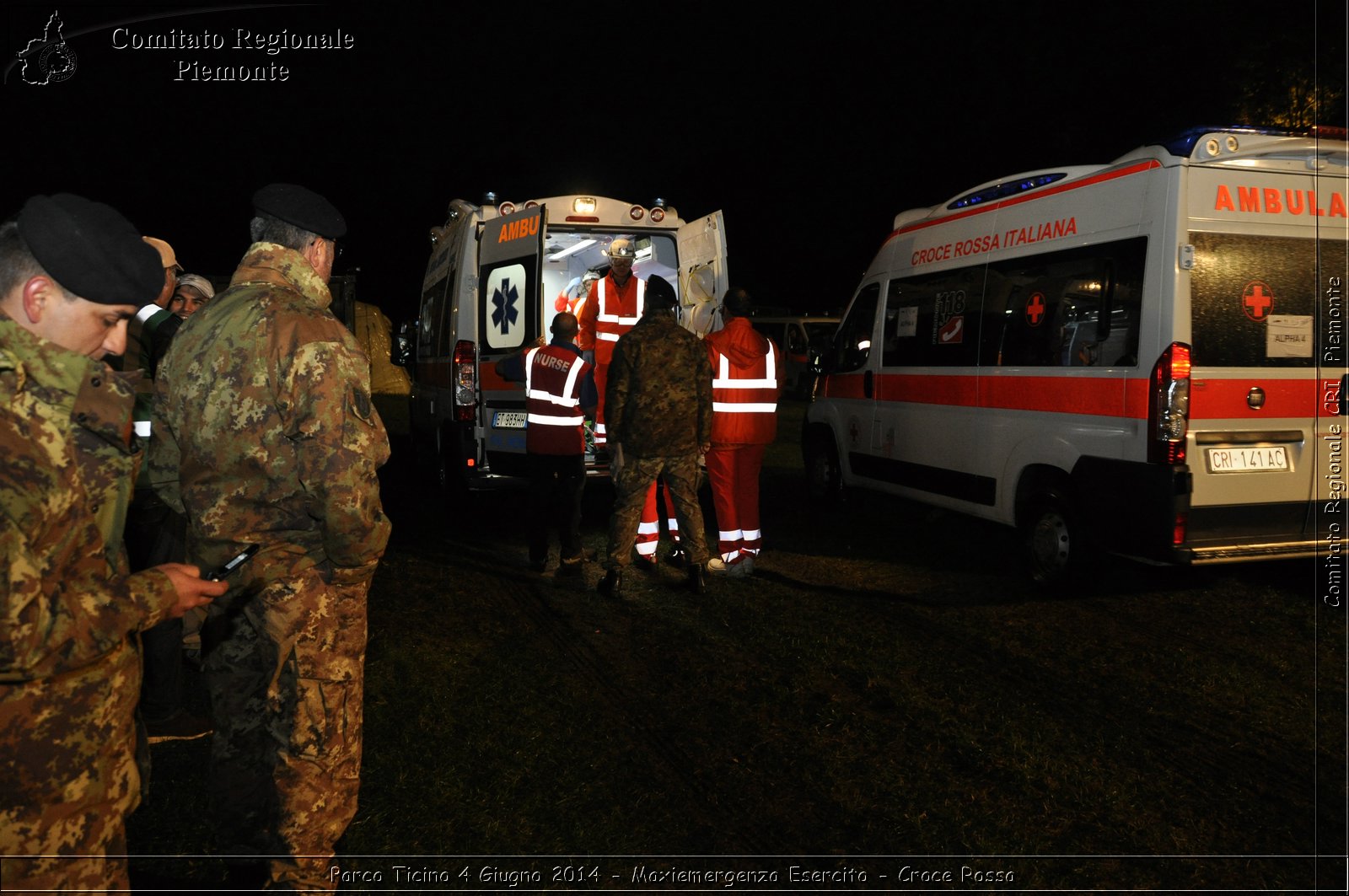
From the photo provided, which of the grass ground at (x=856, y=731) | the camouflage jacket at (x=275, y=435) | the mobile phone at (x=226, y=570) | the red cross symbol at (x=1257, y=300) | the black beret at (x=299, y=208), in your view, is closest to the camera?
the mobile phone at (x=226, y=570)

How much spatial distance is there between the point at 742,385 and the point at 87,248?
5.44 metres

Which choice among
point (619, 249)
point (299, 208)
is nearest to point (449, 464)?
point (619, 249)

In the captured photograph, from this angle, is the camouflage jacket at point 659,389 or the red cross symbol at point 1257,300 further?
the camouflage jacket at point 659,389

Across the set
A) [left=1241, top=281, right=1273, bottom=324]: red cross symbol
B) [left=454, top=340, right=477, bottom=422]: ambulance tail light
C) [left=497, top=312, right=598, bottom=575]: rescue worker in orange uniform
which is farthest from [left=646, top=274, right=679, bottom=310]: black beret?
[left=1241, top=281, right=1273, bottom=324]: red cross symbol

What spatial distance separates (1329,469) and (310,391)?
5781 millimetres

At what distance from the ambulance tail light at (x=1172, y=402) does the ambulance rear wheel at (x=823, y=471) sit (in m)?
3.89

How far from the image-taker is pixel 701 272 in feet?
28.0

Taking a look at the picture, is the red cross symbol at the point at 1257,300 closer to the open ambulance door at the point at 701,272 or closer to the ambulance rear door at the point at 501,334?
the open ambulance door at the point at 701,272

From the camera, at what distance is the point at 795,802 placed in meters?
3.70

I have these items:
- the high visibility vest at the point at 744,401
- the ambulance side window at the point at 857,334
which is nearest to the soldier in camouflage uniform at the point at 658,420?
the high visibility vest at the point at 744,401

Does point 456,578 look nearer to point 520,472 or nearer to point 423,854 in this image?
point 520,472

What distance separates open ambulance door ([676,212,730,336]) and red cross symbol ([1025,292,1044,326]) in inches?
101

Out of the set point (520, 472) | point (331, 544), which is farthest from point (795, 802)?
point (520, 472)

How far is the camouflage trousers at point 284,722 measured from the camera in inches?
106
